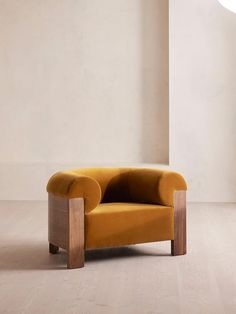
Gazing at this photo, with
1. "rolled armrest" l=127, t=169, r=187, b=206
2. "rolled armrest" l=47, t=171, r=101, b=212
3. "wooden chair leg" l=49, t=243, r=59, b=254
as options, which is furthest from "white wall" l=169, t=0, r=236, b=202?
"rolled armrest" l=47, t=171, r=101, b=212

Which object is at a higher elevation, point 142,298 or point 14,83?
point 14,83

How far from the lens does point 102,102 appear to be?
7.38m

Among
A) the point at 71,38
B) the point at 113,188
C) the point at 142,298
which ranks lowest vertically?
the point at 142,298

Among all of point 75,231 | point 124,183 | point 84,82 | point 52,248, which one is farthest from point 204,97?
point 75,231

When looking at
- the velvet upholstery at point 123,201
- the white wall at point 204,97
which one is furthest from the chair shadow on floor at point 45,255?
the white wall at point 204,97

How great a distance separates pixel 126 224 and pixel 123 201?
1.63 feet

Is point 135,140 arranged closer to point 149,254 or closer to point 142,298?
point 149,254

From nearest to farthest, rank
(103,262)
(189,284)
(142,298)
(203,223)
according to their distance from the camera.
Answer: (142,298)
(189,284)
(103,262)
(203,223)

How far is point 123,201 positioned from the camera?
14.7 ft

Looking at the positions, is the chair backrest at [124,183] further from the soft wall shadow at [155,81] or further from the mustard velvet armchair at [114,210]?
the soft wall shadow at [155,81]

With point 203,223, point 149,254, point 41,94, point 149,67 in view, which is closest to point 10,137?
point 41,94

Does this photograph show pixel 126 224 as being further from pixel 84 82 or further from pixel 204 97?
pixel 84 82

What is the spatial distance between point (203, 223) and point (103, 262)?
1.77 meters

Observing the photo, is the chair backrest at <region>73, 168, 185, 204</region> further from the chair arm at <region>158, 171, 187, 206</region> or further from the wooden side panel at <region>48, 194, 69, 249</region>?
the wooden side panel at <region>48, 194, 69, 249</region>
